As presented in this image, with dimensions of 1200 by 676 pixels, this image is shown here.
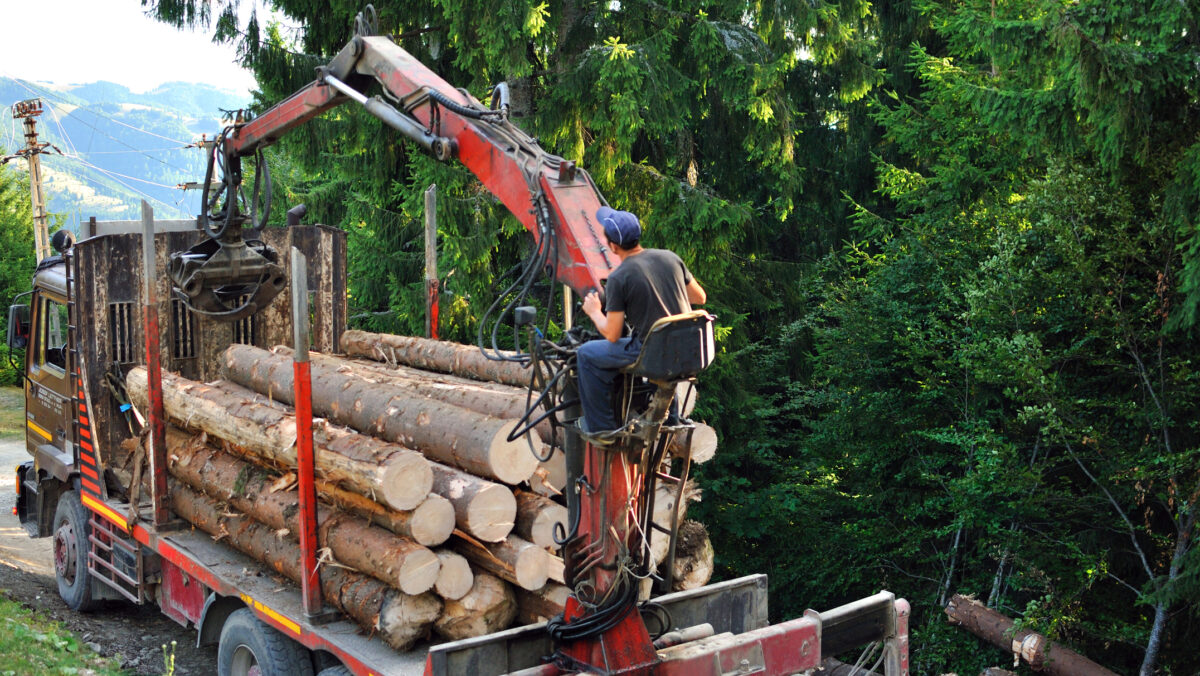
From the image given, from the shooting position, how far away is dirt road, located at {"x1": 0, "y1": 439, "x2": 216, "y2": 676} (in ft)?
30.9

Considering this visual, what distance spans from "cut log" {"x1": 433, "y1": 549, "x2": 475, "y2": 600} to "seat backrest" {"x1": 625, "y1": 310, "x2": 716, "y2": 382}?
83.1 inches

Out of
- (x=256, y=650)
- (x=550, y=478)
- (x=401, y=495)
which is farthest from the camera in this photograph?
(x=256, y=650)

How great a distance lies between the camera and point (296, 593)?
7.11 m

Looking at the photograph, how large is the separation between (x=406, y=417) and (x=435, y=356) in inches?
100

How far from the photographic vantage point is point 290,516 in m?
7.20

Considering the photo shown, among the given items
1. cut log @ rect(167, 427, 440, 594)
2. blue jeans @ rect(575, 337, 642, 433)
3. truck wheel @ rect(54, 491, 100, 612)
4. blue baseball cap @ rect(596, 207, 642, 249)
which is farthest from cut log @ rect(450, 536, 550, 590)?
truck wheel @ rect(54, 491, 100, 612)

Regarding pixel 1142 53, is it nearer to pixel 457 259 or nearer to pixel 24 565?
pixel 457 259

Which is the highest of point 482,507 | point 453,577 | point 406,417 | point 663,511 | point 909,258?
point 909,258

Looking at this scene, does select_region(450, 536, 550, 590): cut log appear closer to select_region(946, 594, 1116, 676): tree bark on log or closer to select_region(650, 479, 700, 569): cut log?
select_region(650, 479, 700, 569): cut log

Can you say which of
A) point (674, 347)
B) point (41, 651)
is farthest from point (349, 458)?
point (41, 651)

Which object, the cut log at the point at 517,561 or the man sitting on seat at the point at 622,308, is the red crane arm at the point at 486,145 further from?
the cut log at the point at 517,561

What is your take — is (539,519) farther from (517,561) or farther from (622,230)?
(622,230)

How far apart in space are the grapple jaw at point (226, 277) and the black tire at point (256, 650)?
312 cm

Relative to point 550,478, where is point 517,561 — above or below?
below
